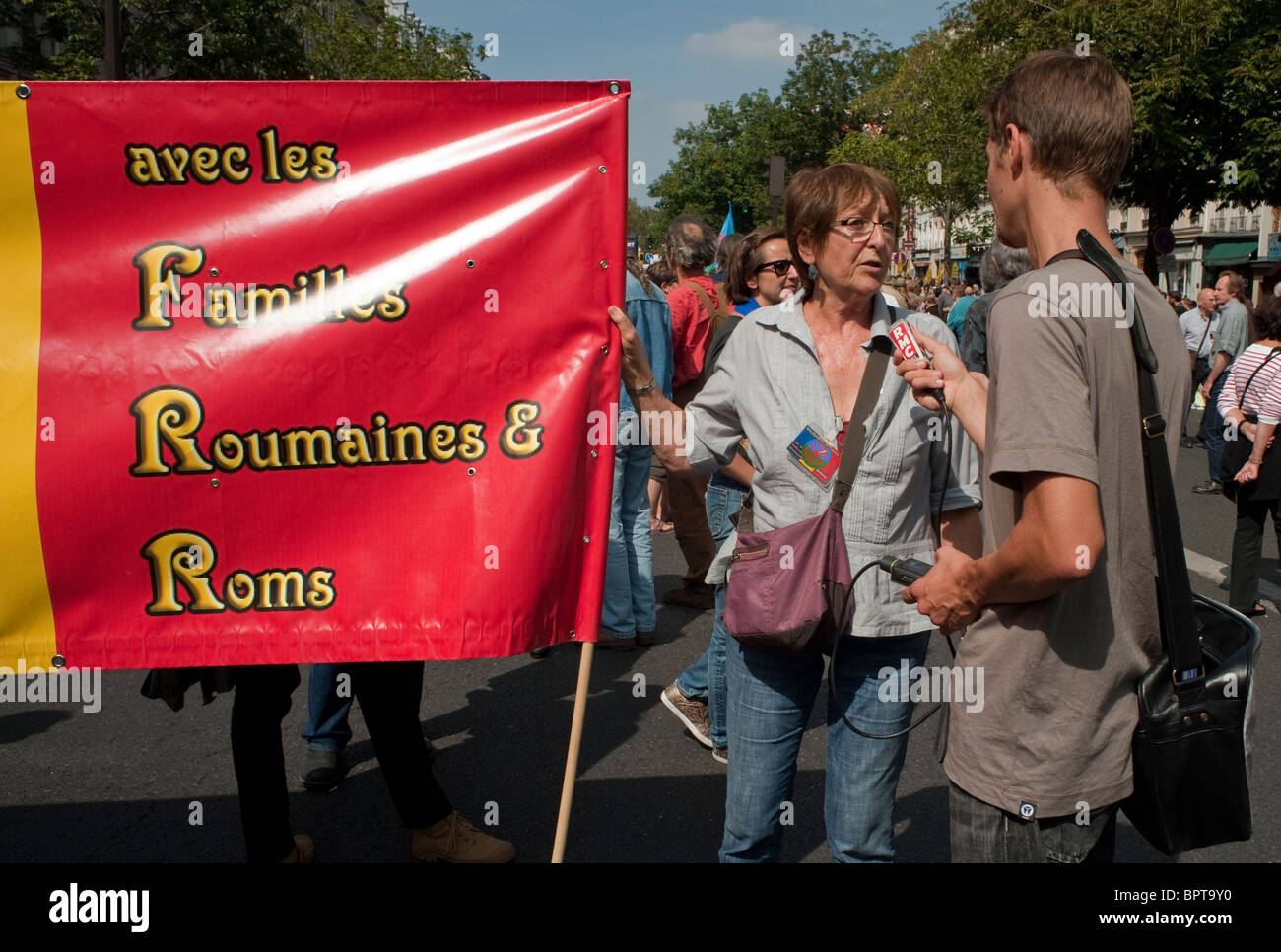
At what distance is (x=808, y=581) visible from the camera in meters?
2.51

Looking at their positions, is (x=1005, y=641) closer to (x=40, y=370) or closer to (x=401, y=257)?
(x=401, y=257)

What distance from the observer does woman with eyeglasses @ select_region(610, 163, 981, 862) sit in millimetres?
2617

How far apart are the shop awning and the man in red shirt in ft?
153

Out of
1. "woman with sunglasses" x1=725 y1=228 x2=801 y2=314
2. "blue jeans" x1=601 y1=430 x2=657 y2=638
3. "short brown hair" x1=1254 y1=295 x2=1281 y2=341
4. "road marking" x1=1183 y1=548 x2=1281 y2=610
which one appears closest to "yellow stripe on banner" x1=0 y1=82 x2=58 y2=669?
"woman with sunglasses" x1=725 y1=228 x2=801 y2=314

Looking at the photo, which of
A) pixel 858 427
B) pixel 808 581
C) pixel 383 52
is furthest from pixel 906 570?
pixel 383 52

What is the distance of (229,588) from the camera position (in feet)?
8.54

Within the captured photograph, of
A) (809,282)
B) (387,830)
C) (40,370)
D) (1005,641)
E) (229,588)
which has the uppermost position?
(809,282)

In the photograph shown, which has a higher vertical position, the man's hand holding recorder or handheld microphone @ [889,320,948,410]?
handheld microphone @ [889,320,948,410]

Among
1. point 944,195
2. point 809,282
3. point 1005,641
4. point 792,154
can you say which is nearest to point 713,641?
point 809,282

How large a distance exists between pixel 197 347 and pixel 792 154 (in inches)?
2816

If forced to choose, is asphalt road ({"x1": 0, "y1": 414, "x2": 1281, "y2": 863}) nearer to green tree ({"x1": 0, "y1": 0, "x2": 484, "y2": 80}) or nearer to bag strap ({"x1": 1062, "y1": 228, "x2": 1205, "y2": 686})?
bag strap ({"x1": 1062, "y1": 228, "x2": 1205, "y2": 686})

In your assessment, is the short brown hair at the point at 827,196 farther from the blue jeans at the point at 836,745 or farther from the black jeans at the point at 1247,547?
the black jeans at the point at 1247,547

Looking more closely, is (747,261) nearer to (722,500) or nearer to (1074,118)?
(722,500)

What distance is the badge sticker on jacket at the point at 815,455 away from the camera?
103 inches
